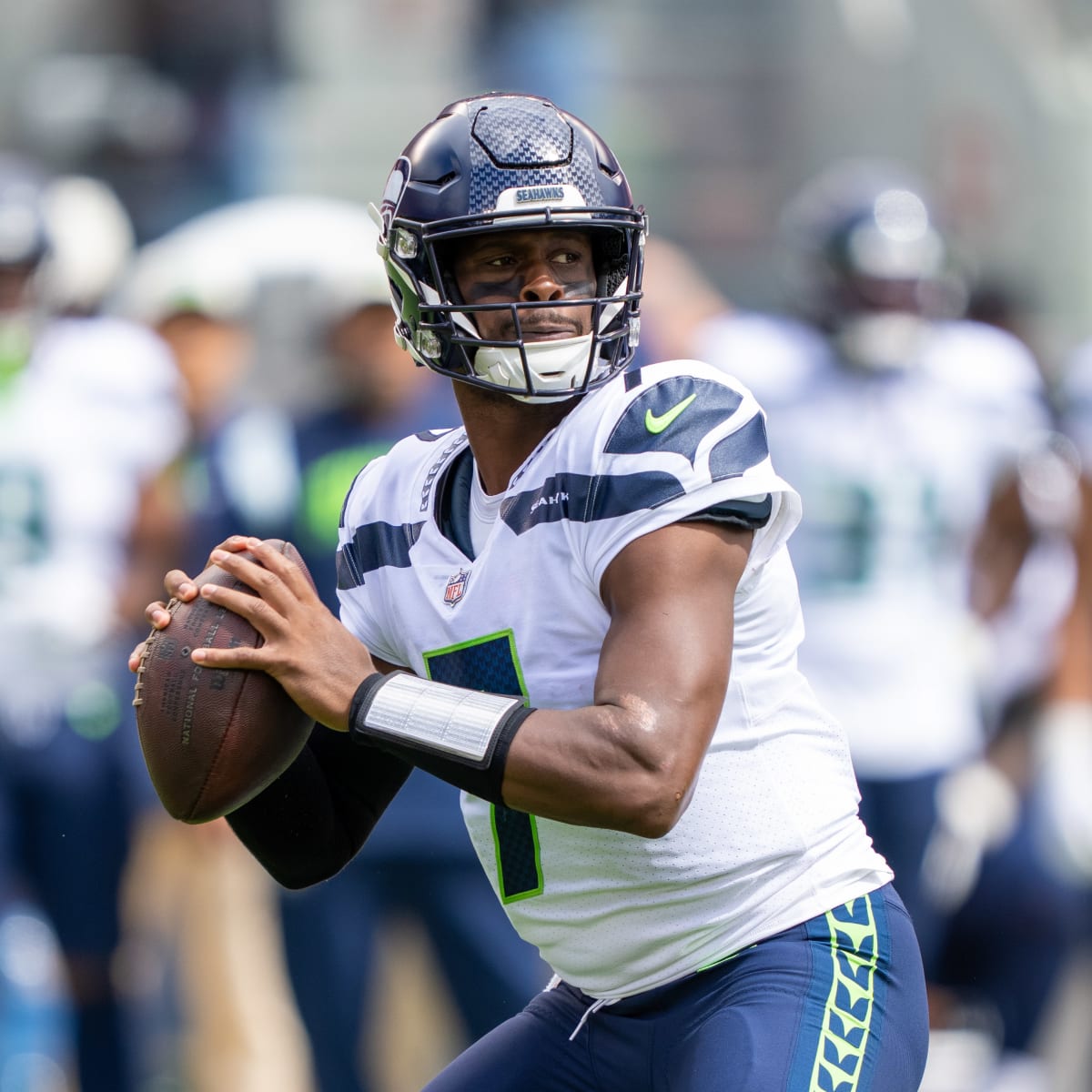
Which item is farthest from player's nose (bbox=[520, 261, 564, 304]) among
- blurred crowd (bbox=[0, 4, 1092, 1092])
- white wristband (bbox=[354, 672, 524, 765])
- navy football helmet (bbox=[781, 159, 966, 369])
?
navy football helmet (bbox=[781, 159, 966, 369])

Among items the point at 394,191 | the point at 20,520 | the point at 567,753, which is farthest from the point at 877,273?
the point at 567,753

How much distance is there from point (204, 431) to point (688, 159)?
473 cm

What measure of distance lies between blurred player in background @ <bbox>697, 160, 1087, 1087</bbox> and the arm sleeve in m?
2.79

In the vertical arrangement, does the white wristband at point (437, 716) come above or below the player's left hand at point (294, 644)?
below

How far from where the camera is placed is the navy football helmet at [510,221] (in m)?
2.79

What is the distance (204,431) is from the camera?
6.46 metres

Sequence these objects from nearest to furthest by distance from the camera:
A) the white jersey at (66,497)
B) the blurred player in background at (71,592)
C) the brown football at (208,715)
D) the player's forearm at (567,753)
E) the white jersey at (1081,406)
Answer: the player's forearm at (567,753)
the brown football at (208,715)
the blurred player in background at (71,592)
the white jersey at (66,497)
the white jersey at (1081,406)

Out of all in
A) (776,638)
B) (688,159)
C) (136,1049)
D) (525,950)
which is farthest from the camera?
(688,159)

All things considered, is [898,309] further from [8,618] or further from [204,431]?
[8,618]

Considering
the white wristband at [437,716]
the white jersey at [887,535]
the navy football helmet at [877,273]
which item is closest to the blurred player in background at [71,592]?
the white jersey at [887,535]

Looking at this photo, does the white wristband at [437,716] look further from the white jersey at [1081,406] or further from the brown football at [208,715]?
the white jersey at [1081,406]

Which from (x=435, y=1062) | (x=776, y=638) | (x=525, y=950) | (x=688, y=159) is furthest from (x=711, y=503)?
(x=688, y=159)

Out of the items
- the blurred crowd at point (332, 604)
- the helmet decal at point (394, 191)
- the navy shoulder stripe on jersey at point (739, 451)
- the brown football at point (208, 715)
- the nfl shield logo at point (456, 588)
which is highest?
the helmet decal at point (394, 191)

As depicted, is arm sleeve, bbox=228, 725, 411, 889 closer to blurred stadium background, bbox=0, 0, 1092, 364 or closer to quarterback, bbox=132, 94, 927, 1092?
quarterback, bbox=132, 94, 927, 1092
